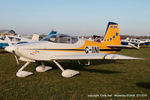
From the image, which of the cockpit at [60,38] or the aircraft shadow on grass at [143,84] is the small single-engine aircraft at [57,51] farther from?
the aircraft shadow on grass at [143,84]

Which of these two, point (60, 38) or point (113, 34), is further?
point (113, 34)

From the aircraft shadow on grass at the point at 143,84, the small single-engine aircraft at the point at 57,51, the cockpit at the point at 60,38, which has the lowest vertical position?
the aircraft shadow on grass at the point at 143,84

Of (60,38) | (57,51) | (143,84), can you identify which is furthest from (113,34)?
(143,84)

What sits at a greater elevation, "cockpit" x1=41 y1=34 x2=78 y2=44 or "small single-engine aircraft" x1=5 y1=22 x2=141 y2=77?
"cockpit" x1=41 y1=34 x2=78 y2=44

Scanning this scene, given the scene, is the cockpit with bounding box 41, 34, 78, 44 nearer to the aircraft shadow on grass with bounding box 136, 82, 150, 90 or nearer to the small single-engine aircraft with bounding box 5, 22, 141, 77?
the small single-engine aircraft with bounding box 5, 22, 141, 77

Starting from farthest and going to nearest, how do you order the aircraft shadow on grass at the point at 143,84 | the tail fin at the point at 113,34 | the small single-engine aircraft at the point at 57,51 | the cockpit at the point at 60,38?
the tail fin at the point at 113,34 < the cockpit at the point at 60,38 < the small single-engine aircraft at the point at 57,51 < the aircraft shadow on grass at the point at 143,84

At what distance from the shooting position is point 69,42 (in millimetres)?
6805

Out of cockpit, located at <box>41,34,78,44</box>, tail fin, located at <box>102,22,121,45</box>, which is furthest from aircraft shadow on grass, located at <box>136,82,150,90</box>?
tail fin, located at <box>102,22,121,45</box>

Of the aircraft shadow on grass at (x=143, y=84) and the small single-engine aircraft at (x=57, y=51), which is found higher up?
the small single-engine aircraft at (x=57, y=51)

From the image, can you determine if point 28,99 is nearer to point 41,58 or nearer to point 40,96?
point 40,96

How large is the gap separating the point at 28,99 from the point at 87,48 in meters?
4.52

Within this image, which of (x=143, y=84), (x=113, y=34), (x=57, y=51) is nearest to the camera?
(x=143, y=84)

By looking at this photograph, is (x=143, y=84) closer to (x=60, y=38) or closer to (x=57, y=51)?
(x=57, y=51)

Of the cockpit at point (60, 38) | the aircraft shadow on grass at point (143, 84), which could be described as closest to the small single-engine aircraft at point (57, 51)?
the cockpit at point (60, 38)
